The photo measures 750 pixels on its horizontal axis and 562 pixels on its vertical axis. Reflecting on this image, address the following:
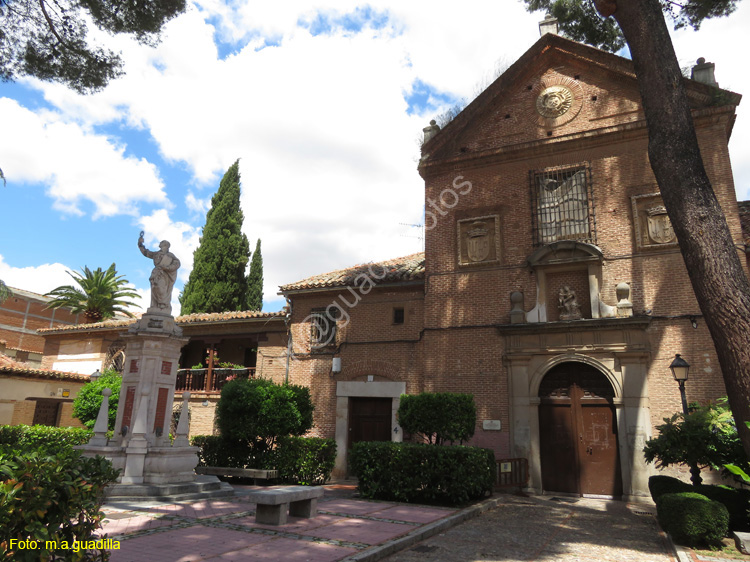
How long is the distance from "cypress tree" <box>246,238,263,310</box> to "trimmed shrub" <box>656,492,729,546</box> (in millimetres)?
26595

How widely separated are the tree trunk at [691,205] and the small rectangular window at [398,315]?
9.00 m

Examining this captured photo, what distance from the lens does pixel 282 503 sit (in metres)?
8.00

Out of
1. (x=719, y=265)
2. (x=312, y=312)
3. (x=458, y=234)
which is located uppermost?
(x=458, y=234)

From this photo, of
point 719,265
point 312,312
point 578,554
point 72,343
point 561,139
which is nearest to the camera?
point 578,554

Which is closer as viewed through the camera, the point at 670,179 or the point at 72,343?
the point at 670,179

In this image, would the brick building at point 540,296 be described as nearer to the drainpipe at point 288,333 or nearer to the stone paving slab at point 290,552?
the drainpipe at point 288,333

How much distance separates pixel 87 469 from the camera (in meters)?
4.48

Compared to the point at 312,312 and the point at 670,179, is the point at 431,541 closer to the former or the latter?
the point at 670,179

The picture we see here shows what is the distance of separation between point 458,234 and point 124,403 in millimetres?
9771

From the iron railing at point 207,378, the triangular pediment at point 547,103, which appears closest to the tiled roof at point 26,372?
the iron railing at point 207,378

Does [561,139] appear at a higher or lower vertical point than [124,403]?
higher

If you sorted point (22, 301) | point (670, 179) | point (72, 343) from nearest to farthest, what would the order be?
point (670, 179) < point (72, 343) < point (22, 301)

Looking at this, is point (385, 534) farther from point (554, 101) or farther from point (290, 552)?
point (554, 101)

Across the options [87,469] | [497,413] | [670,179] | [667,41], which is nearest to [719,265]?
[670,179]
